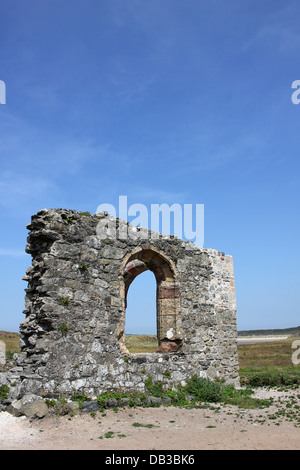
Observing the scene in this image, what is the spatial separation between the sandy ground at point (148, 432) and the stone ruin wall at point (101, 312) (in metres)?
0.89

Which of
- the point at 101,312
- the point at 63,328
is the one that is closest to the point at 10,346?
the point at 101,312

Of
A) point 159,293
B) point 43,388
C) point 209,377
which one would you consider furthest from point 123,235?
point 209,377

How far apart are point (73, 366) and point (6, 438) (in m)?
2.20

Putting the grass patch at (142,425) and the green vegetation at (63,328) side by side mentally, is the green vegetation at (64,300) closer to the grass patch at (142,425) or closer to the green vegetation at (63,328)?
the green vegetation at (63,328)

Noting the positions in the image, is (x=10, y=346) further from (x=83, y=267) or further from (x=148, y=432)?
(x=148, y=432)

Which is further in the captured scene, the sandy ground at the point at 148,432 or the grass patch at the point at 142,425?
the grass patch at the point at 142,425

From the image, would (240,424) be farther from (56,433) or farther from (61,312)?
(61,312)

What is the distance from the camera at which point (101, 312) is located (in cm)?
905

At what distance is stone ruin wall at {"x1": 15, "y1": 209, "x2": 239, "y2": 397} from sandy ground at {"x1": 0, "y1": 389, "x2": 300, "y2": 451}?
34.9 inches

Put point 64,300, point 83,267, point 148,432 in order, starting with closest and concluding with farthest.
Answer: point 148,432
point 64,300
point 83,267

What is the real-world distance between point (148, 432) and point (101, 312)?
300 cm

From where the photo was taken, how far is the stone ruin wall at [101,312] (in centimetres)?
810

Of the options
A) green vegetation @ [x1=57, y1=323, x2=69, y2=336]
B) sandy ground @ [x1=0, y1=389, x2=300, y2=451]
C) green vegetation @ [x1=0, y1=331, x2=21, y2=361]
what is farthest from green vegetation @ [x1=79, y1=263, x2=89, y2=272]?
green vegetation @ [x1=0, y1=331, x2=21, y2=361]

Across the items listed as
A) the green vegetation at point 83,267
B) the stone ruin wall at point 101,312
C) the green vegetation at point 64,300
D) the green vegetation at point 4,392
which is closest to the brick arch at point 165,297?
the stone ruin wall at point 101,312
